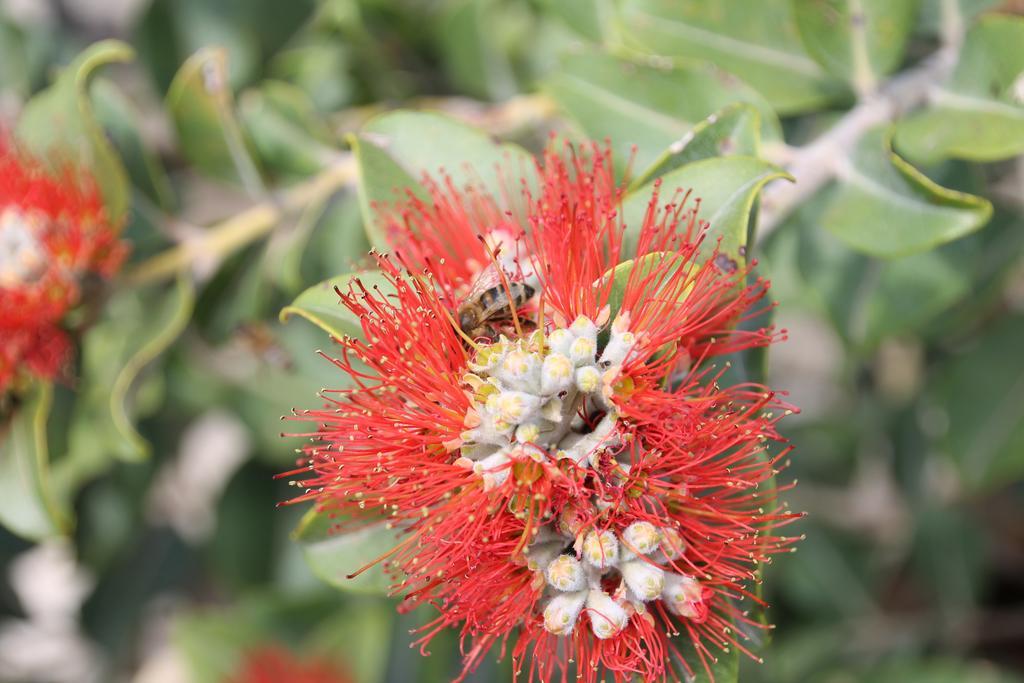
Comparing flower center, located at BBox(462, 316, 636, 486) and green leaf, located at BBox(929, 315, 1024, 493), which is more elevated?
flower center, located at BBox(462, 316, 636, 486)

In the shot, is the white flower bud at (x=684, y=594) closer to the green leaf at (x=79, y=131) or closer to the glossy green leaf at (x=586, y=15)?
the glossy green leaf at (x=586, y=15)

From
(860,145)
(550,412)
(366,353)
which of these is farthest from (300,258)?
(860,145)

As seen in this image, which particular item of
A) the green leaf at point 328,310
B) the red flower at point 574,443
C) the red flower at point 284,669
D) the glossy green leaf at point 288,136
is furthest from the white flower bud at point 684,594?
the red flower at point 284,669

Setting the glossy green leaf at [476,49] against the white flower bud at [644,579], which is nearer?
the white flower bud at [644,579]

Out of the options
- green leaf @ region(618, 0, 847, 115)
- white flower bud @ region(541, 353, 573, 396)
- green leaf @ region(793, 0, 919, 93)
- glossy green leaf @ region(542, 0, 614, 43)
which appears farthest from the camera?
glossy green leaf @ region(542, 0, 614, 43)

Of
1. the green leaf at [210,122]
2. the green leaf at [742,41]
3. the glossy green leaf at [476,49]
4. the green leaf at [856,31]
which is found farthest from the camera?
the glossy green leaf at [476,49]

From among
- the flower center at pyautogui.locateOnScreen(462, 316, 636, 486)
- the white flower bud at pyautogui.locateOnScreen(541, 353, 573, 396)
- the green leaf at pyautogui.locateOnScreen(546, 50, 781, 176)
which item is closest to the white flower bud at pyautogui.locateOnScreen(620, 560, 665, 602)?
the flower center at pyautogui.locateOnScreen(462, 316, 636, 486)

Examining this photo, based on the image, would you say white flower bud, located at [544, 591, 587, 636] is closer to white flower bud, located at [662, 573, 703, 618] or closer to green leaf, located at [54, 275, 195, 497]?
white flower bud, located at [662, 573, 703, 618]
